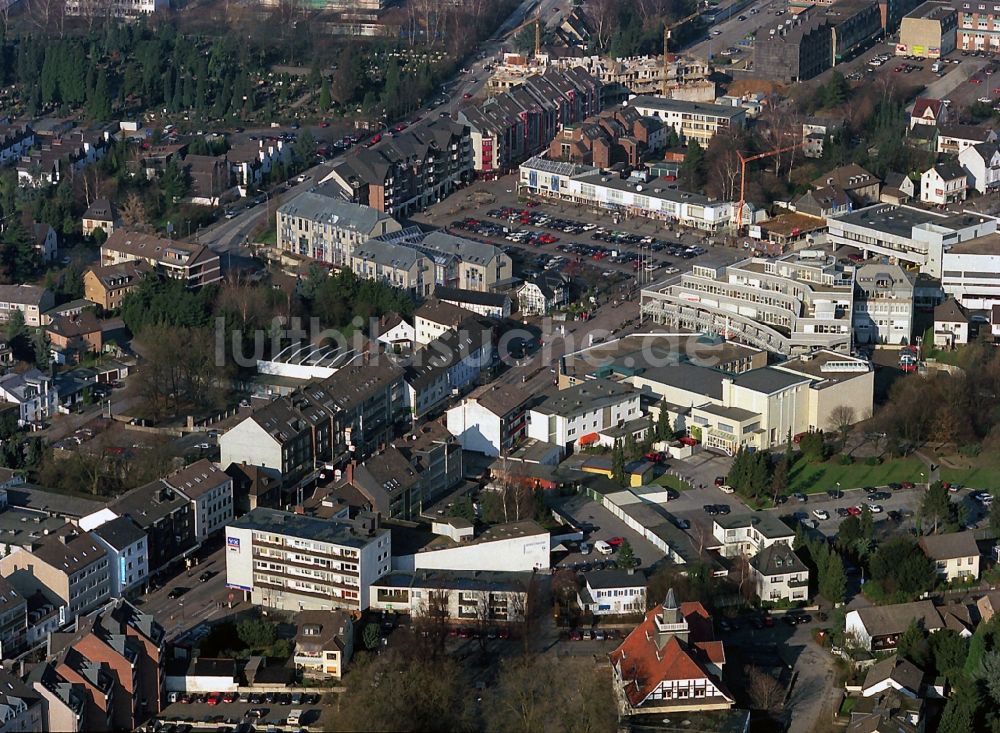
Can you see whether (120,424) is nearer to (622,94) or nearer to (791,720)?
(791,720)

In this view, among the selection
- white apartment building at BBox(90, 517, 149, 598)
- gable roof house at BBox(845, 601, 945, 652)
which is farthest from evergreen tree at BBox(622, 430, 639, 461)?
white apartment building at BBox(90, 517, 149, 598)

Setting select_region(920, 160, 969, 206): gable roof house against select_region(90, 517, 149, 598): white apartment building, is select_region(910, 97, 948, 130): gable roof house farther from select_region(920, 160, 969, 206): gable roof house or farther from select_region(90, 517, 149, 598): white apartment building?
select_region(90, 517, 149, 598): white apartment building

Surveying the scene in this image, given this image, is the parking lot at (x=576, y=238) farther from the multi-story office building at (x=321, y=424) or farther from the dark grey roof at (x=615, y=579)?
the dark grey roof at (x=615, y=579)

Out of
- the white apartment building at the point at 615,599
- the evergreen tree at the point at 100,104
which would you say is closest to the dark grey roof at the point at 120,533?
the white apartment building at the point at 615,599

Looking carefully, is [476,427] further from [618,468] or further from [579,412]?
[618,468]

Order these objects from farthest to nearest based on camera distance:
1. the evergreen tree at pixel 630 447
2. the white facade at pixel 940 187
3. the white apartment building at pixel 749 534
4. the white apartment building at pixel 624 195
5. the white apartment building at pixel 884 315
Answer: the white facade at pixel 940 187
the white apartment building at pixel 624 195
the white apartment building at pixel 884 315
the evergreen tree at pixel 630 447
the white apartment building at pixel 749 534
